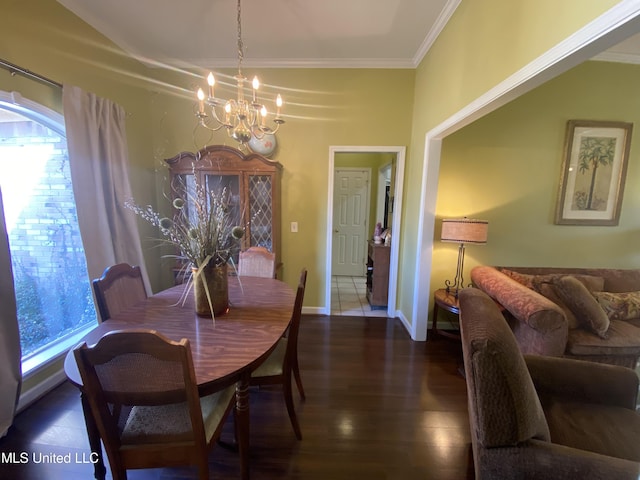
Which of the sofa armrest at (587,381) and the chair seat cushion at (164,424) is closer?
the chair seat cushion at (164,424)

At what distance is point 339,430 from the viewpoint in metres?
1.70

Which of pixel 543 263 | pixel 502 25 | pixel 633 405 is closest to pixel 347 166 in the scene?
pixel 543 263

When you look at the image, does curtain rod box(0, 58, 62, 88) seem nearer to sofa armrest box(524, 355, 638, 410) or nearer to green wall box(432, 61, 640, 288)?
green wall box(432, 61, 640, 288)

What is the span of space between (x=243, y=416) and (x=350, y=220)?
4.15 meters

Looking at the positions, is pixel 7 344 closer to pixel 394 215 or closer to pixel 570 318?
pixel 394 215

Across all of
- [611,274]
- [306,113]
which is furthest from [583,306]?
[306,113]

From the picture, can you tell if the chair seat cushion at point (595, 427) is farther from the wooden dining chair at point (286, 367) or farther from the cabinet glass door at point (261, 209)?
the cabinet glass door at point (261, 209)

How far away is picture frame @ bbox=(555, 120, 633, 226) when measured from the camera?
2650 millimetres

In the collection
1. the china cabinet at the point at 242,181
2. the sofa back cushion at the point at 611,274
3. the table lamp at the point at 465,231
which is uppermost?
the china cabinet at the point at 242,181

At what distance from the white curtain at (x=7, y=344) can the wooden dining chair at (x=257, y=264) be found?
1.45 m

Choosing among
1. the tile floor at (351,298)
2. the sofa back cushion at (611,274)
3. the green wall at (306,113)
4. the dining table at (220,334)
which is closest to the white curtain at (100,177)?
the green wall at (306,113)

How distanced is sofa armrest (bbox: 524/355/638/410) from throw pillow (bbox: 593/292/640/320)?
122 centimetres

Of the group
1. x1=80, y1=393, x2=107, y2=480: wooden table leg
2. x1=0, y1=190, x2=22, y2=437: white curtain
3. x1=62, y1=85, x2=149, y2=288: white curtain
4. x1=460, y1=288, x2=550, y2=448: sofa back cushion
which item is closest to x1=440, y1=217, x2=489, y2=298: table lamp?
x1=460, y1=288, x2=550, y2=448: sofa back cushion

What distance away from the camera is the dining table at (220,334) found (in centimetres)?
111
